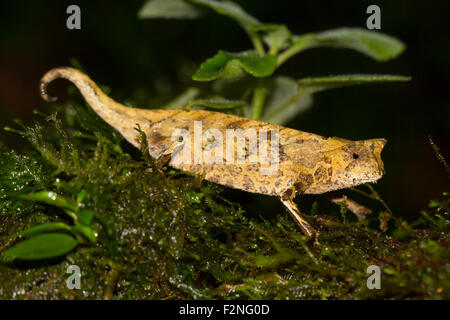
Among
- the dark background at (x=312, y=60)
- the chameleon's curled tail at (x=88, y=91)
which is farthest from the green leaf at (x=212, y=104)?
the dark background at (x=312, y=60)

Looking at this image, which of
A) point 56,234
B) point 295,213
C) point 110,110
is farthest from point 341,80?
point 56,234

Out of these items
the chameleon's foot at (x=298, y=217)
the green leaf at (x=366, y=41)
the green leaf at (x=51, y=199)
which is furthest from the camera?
the green leaf at (x=366, y=41)

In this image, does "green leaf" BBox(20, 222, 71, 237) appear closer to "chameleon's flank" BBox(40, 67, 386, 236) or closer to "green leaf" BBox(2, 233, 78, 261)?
"green leaf" BBox(2, 233, 78, 261)

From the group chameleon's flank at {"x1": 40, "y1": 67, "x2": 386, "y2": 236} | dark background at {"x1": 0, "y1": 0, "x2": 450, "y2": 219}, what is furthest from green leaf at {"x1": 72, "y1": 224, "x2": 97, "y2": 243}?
dark background at {"x1": 0, "y1": 0, "x2": 450, "y2": 219}

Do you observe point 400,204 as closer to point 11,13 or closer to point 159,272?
point 159,272

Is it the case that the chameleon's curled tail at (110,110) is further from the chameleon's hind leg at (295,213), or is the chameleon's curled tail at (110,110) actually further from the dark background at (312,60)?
the dark background at (312,60)

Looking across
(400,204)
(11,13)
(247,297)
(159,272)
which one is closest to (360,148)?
(247,297)
